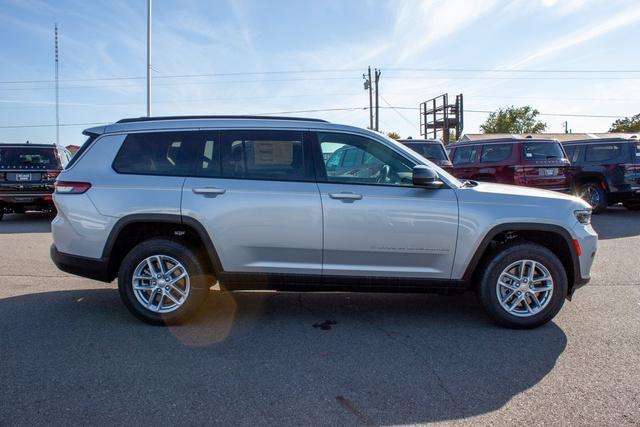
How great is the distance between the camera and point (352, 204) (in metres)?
4.33

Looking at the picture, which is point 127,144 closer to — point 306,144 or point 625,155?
point 306,144

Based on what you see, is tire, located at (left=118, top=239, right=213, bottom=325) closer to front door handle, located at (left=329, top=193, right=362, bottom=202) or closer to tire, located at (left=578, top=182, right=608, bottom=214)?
front door handle, located at (left=329, top=193, right=362, bottom=202)

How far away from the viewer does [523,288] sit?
4.43 m

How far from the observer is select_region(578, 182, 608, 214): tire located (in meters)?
12.5

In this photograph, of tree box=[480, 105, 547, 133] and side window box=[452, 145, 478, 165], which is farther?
tree box=[480, 105, 547, 133]

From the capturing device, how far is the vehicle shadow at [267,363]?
9.92 ft

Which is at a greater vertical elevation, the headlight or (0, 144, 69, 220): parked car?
(0, 144, 69, 220): parked car

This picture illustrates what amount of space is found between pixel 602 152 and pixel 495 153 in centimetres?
292

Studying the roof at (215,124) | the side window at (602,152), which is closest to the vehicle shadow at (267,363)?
the roof at (215,124)

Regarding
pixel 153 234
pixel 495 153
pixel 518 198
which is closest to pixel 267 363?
pixel 153 234

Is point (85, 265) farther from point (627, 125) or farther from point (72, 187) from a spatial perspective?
point (627, 125)

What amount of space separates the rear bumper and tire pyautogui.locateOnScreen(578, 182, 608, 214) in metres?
11.9

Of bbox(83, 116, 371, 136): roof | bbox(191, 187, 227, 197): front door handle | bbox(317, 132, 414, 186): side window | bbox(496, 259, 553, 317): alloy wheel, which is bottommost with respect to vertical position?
bbox(496, 259, 553, 317): alloy wheel

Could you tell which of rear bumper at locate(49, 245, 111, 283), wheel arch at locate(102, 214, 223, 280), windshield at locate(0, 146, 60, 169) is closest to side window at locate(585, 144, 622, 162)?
wheel arch at locate(102, 214, 223, 280)
